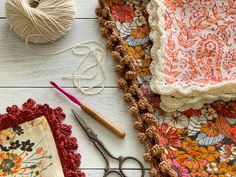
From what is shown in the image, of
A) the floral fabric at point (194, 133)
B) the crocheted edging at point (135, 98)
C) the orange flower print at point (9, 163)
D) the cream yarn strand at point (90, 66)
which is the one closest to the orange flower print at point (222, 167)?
the floral fabric at point (194, 133)

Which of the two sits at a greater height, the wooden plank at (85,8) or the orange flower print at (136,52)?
the wooden plank at (85,8)

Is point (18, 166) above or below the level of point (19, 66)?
below

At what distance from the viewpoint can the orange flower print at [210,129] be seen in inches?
39.8

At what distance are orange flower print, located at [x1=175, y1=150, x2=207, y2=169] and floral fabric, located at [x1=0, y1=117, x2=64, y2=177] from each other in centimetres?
26

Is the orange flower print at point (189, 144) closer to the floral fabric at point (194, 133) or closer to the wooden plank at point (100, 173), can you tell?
the floral fabric at point (194, 133)

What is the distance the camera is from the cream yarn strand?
3.49 ft

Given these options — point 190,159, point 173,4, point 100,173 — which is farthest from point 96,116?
point 173,4

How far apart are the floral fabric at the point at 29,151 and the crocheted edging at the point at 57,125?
0.01 m

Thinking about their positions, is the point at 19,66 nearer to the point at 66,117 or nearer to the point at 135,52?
the point at 66,117

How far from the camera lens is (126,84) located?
106 centimetres

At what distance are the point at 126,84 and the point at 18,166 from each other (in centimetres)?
31

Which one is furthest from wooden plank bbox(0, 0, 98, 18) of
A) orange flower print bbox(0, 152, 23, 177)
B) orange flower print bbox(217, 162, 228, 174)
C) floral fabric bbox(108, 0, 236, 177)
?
orange flower print bbox(217, 162, 228, 174)

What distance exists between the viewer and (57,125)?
1013 mm

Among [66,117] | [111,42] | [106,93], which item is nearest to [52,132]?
[66,117]
